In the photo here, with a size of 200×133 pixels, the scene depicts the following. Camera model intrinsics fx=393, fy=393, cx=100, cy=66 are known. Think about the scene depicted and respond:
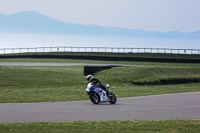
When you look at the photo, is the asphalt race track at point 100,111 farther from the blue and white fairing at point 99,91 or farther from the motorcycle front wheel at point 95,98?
the blue and white fairing at point 99,91

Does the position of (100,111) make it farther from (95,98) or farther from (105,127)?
(105,127)

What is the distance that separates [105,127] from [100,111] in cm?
419

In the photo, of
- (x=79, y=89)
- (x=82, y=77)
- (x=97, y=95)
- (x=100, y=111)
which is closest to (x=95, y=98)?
(x=97, y=95)

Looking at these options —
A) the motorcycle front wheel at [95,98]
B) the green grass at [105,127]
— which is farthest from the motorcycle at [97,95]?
the green grass at [105,127]

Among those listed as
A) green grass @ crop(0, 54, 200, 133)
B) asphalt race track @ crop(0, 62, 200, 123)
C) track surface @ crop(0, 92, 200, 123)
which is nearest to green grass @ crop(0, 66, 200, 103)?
green grass @ crop(0, 54, 200, 133)

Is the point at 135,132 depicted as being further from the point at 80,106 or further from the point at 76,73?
the point at 76,73

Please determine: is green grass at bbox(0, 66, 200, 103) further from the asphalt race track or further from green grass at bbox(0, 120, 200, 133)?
green grass at bbox(0, 120, 200, 133)

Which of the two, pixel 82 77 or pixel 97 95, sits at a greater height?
pixel 97 95

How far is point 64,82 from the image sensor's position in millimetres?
32000

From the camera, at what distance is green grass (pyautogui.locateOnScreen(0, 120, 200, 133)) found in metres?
11.1

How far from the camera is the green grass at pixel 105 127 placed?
11.1m

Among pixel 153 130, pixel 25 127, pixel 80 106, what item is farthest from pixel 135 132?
pixel 80 106

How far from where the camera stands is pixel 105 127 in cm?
1171

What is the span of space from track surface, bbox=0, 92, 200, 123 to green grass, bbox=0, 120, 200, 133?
4.23 feet
